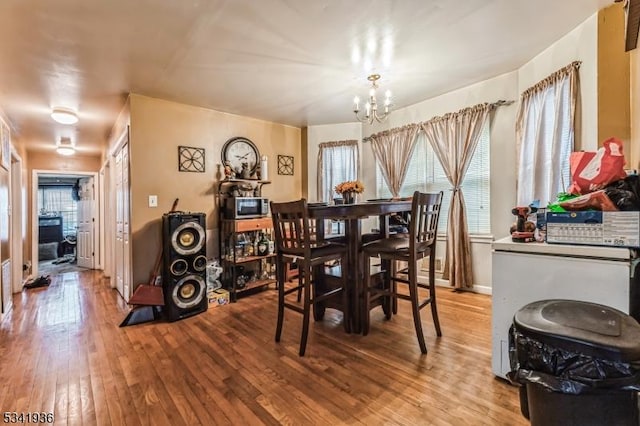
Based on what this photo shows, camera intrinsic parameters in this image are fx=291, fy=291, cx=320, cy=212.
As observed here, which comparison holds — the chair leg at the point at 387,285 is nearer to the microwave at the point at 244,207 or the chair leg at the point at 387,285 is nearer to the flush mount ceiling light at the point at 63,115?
the microwave at the point at 244,207

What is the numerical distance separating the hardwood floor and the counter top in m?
0.81

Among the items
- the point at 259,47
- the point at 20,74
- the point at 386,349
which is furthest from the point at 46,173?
the point at 386,349

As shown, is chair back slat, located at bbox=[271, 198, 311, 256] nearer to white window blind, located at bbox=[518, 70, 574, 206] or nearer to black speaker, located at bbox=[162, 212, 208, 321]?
black speaker, located at bbox=[162, 212, 208, 321]

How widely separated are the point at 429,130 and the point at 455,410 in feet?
10.3

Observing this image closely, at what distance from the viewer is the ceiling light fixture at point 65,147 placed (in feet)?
16.4

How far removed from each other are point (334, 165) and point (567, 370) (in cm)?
390

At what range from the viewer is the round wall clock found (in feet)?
12.9

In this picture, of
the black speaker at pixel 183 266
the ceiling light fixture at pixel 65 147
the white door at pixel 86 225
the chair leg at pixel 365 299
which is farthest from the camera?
the white door at pixel 86 225

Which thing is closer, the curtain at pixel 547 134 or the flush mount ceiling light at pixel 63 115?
the curtain at pixel 547 134

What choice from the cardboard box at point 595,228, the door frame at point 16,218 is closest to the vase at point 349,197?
the cardboard box at point 595,228

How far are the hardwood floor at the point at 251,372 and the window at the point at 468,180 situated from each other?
1095mm

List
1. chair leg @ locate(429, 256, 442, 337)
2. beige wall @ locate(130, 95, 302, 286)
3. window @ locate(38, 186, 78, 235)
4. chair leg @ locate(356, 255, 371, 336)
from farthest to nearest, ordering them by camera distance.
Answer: window @ locate(38, 186, 78, 235)
beige wall @ locate(130, 95, 302, 286)
chair leg @ locate(356, 255, 371, 336)
chair leg @ locate(429, 256, 442, 337)

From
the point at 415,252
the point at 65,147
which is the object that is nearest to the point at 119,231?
the point at 65,147

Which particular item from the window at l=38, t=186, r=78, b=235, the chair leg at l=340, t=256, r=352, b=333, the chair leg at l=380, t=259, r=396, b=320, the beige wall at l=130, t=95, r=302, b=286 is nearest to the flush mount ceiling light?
Answer: the beige wall at l=130, t=95, r=302, b=286
